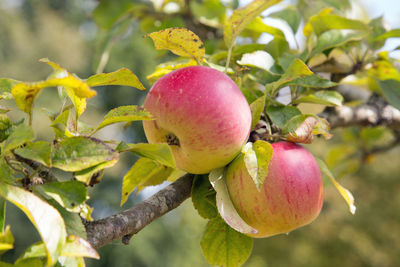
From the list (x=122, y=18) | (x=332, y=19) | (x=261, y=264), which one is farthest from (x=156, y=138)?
(x=261, y=264)

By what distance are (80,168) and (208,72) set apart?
0.70 feet

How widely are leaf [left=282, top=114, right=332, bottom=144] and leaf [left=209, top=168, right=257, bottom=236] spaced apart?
0.35 feet

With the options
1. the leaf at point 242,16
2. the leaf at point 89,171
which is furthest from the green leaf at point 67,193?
the leaf at point 242,16

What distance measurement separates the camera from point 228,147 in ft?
1.66

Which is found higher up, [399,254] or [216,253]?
[216,253]

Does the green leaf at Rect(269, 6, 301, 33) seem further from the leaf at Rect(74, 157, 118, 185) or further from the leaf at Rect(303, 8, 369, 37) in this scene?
the leaf at Rect(74, 157, 118, 185)

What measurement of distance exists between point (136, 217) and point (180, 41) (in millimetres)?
246

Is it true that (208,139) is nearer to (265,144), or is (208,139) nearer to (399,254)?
(265,144)

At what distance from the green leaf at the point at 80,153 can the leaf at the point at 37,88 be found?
0.05 metres

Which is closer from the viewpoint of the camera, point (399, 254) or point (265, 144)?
point (265, 144)

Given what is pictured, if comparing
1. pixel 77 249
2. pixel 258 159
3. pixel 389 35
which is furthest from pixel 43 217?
pixel 389 35

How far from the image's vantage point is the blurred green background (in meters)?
6.09

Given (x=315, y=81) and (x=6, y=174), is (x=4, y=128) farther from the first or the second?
(x=315, y=81)

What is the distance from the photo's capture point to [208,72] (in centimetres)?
52
